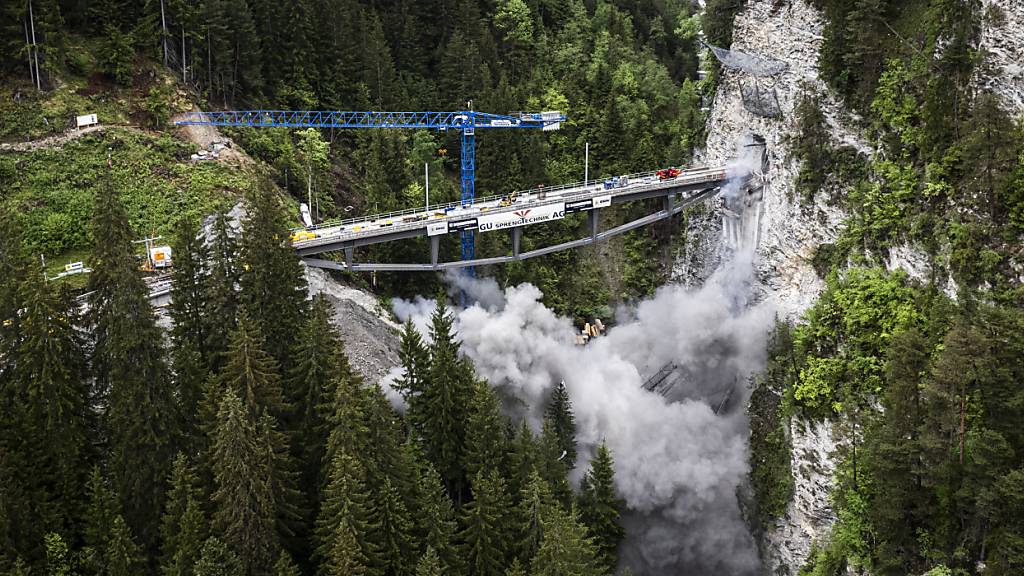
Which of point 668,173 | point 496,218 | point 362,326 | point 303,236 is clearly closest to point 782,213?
point 668,173

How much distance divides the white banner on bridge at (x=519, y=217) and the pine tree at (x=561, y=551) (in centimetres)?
3178

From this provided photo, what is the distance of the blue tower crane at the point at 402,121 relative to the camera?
78.9m

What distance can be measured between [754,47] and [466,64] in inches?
1321

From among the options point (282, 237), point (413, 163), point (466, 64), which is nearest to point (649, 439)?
point (282, 237)

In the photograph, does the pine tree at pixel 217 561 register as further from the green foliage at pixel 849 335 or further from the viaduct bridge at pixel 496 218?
the green foliage at pixel 849 335

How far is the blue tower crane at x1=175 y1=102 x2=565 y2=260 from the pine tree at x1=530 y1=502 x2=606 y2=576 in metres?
36.2

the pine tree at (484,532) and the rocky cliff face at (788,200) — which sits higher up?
the rocky cliff face at (788,200)

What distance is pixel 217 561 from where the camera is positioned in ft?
134

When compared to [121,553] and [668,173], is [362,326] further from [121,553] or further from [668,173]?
[121,553]

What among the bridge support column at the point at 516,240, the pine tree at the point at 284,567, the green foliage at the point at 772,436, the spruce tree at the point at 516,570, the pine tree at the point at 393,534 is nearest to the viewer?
the pine tree at the point at 284,567

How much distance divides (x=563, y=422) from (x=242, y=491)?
2527cm

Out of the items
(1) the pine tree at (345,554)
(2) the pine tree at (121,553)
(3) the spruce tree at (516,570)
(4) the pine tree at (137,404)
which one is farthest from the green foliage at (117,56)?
(3) the spruce tree at (516,570)

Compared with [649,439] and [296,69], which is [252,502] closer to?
[649,439]

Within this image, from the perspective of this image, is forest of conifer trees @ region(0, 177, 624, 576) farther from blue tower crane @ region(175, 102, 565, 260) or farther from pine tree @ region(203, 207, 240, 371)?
blue tower crane @ region(175, 102, 565, 260)
